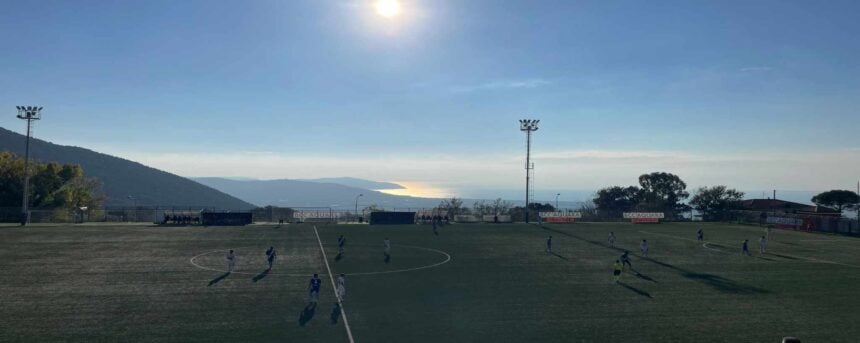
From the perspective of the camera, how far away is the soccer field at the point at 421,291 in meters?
26.1

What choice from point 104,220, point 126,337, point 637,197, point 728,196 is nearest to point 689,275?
point 126,337

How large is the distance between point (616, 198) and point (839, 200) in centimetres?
4436

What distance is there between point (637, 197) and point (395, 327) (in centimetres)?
11852

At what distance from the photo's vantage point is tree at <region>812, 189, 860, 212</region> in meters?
108

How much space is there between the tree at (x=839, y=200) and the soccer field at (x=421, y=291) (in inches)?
2479

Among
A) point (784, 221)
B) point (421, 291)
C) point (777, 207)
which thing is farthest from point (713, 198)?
point (421, 291)

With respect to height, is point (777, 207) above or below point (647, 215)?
above

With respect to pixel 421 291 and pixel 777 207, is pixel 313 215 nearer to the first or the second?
pixel 421 291

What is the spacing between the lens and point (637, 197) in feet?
438

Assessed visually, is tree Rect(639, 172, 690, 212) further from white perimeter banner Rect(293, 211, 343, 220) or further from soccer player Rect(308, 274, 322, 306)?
soccer player Rect(308, 274, 322, 306)

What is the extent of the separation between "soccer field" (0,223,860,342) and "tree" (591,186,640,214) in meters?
75.8

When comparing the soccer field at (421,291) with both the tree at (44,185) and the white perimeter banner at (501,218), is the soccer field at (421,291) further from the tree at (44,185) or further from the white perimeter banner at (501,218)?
the tree at (44,185)

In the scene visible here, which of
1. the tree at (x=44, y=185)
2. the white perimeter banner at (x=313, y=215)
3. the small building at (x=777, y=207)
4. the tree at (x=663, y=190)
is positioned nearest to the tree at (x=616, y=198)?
the tree at (x=663, y=190)

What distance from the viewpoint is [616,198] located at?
137500 millimetres
